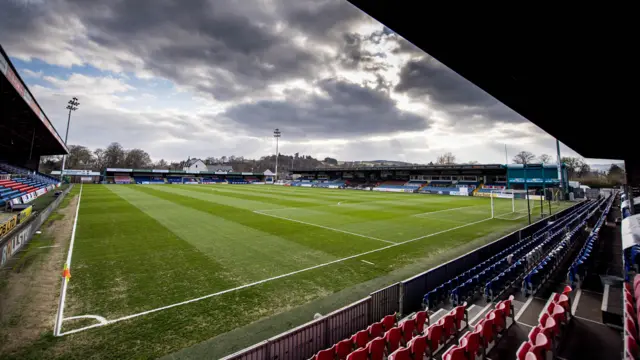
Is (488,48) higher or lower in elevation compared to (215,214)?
higher

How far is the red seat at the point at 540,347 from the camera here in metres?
4.07

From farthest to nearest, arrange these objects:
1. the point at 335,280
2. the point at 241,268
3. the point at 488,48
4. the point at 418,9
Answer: the point at 241,268
the point at 335,280
the point at 488,48
the point at 418,9

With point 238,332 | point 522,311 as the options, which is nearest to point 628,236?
point 522,311

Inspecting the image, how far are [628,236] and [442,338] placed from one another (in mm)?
8411

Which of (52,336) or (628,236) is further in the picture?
(628,236)

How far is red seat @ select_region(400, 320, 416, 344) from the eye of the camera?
5.46m

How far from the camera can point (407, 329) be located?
18.2 ft

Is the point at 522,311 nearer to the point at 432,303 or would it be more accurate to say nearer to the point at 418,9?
the point at 432,303

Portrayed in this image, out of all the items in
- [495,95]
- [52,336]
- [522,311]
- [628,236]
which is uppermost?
[495,95]

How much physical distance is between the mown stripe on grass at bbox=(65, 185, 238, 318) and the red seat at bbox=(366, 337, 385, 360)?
5.93 metres

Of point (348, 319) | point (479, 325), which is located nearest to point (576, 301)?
point (479, 325)

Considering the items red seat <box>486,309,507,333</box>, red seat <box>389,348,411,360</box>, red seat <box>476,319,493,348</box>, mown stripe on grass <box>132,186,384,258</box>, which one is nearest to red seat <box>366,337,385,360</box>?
red seat <box>389,348,411,360</box>

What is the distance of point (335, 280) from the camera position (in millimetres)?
9820

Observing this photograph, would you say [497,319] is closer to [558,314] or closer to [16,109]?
[558,314]
